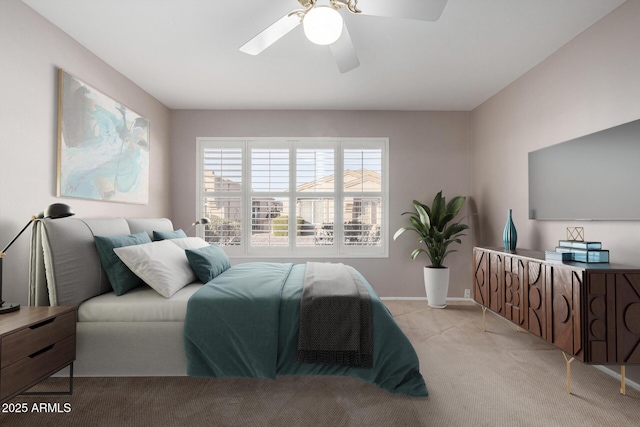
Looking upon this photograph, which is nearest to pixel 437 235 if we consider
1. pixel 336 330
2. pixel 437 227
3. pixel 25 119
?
pixel 437 227

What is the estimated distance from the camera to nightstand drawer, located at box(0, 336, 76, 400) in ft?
5.25

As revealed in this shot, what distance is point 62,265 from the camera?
2201 millimetres

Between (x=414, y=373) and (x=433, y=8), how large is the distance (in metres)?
2.10

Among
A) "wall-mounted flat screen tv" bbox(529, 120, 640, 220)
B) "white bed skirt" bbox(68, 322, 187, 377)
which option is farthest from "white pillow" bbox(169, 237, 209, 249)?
"wall-mounted flat screen tv" bbox(529, 120, 640, 220)

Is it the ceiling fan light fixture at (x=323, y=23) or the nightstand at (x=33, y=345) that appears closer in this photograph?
the nightstand at (x=33, y=345)

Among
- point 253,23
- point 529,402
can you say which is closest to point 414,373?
point 529,402

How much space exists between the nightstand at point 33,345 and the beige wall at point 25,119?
61 cm

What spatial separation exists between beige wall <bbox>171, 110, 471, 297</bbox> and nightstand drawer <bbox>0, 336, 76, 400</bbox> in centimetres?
275

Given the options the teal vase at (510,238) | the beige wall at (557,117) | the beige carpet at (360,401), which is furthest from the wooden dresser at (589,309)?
the teal vase at (510,238)

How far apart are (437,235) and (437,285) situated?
2.01 feet

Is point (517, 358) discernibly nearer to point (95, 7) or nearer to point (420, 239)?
point (420, 239)

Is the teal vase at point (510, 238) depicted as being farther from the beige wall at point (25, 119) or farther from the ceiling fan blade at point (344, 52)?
the beige wall at point (25, 119)

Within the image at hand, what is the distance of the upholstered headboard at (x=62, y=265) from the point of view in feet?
7.11

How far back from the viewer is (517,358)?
2.77 meters
